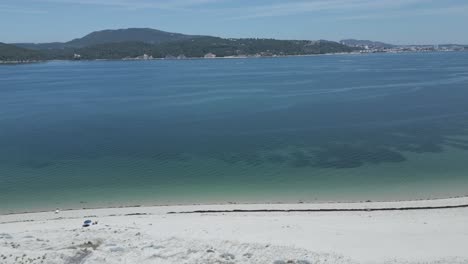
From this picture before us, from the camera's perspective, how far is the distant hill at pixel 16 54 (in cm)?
17910

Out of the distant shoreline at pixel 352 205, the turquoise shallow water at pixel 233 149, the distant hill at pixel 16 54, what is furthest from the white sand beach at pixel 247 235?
the distant hill at pixel 16 54

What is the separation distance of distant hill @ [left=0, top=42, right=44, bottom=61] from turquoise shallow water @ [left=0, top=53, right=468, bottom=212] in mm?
129636

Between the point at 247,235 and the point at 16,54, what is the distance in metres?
186

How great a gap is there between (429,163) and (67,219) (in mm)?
20710

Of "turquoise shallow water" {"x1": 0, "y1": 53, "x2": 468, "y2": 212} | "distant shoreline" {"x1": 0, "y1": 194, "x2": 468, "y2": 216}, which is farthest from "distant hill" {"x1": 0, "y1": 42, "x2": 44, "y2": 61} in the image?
"distant shoreline" {"x1": 0, "y1": 194, "x2": 468, "y2": 216}

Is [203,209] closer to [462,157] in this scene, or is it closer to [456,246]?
[456,246]

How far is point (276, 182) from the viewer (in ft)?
87.2

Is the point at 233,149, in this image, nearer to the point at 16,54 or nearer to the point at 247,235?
the point at 247,235

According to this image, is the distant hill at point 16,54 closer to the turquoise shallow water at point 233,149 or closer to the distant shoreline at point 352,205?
the turquoise shallow water at point 233,149

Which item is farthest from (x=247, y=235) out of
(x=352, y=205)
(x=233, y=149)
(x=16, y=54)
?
(x=16, y=54)

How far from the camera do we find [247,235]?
18984 millimetres

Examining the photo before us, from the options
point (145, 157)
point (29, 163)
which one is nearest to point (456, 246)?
point (145, 157)

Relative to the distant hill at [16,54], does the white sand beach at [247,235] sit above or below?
below

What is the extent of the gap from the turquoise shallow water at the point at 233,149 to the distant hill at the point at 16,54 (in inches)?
5104
